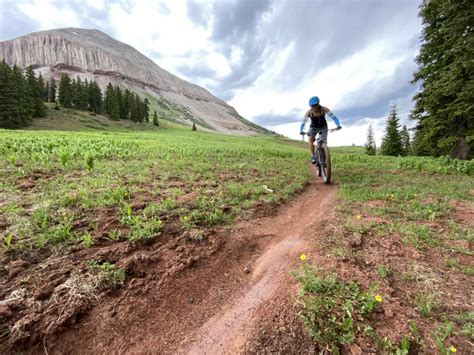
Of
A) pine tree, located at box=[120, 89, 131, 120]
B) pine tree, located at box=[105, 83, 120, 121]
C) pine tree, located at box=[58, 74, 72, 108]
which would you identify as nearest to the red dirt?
pine tree, located at box=[105, 83, 120, 121]

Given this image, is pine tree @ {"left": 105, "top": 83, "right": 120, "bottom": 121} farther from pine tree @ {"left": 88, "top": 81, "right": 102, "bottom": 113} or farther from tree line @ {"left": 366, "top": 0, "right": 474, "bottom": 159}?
tree line @ {"left": 366, "top": 0, "right": 474, "bottom": 159}

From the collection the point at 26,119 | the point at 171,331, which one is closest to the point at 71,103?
the point at 26,119

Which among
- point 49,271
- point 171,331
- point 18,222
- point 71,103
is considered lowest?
point 171,331

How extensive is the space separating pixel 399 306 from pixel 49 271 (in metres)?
4.18

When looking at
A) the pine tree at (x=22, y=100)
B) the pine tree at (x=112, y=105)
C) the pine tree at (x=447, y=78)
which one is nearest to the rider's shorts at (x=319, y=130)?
the pine tree at (x=447, y=78)

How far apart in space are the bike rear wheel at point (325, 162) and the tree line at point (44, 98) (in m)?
62.3

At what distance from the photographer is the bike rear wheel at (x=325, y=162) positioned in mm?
8438

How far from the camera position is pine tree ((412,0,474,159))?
614 inches

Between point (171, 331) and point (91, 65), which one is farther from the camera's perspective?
point (91, 65)

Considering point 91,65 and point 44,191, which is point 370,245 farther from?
point 91,65

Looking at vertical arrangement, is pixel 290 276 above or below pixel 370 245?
below

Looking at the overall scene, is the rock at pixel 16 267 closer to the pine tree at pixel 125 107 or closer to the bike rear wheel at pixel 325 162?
the bike rear wheel at pixel 325 162

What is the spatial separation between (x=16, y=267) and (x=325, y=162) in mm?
8467

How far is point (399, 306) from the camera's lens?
101 inches
